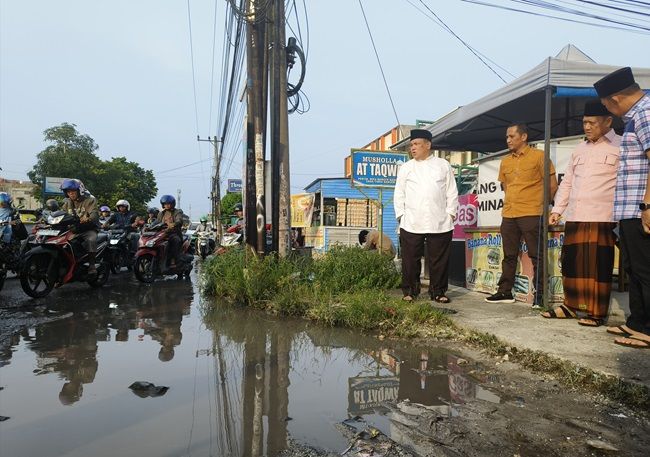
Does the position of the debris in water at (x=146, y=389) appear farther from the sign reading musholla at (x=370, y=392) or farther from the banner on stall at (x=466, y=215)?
the banner on stall at (x=466, y=215)

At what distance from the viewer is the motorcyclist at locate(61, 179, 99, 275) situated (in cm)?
655

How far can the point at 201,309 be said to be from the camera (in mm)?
5438

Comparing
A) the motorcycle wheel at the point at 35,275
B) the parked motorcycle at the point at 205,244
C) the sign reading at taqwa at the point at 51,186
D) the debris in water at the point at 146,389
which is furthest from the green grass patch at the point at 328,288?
the sign reading at taqwa at the point at 51,186

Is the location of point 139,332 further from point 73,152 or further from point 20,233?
point 73,152

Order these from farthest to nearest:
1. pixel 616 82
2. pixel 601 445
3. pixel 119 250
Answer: pixel 119 250 → pixel 616 82 → pixel 601 445

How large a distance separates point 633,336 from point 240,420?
2.70m

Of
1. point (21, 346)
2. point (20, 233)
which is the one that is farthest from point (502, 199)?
point (20, 233)

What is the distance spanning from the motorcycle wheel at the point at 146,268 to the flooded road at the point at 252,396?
3.45m

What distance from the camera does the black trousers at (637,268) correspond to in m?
3.06

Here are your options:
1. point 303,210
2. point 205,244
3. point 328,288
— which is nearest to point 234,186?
point 303,210

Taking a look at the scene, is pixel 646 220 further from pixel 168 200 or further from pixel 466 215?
pixel 168 200

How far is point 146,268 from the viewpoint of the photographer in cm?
784

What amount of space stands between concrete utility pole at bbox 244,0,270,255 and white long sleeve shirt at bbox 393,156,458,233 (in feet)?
6.69

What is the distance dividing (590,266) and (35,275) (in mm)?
6252
